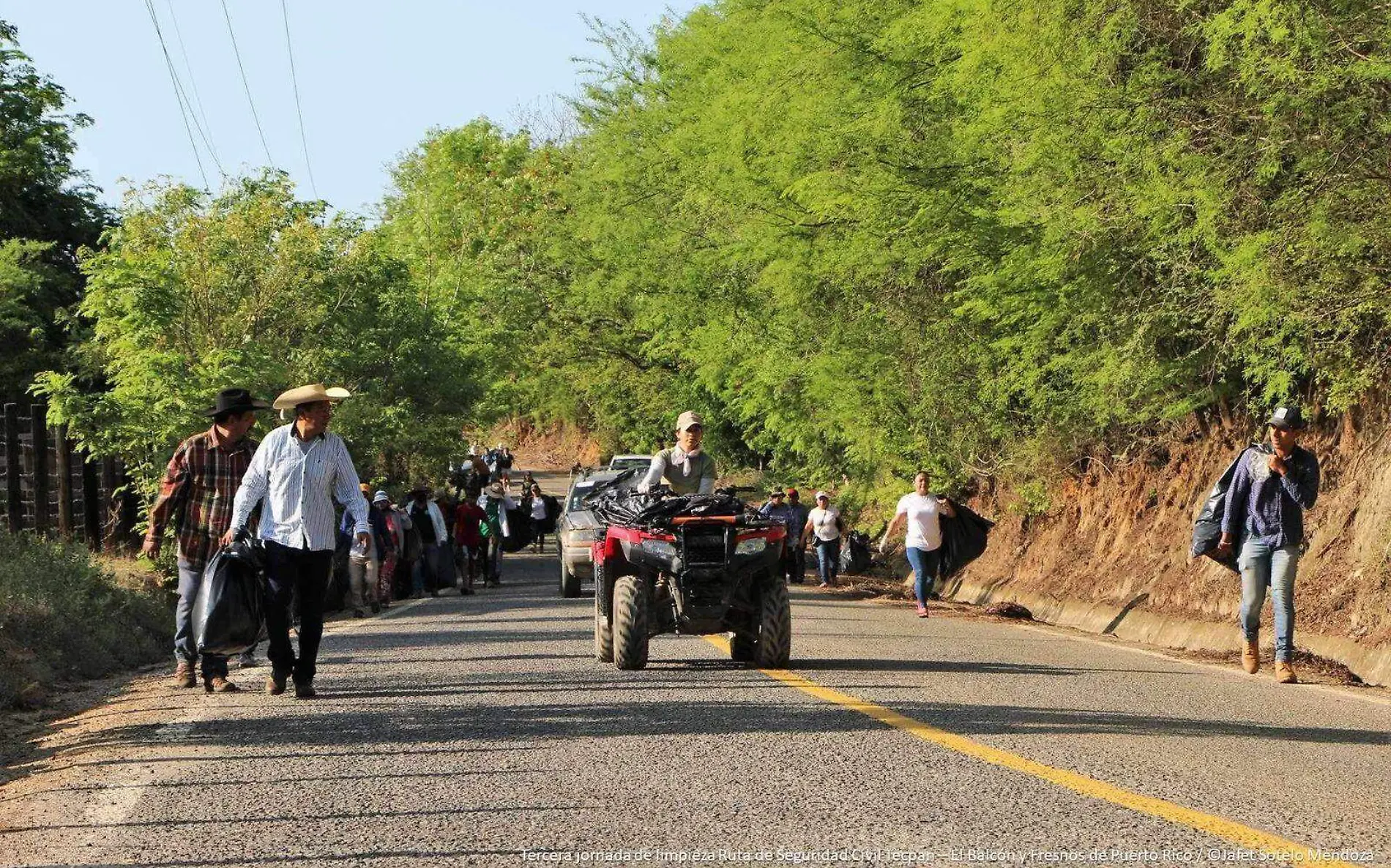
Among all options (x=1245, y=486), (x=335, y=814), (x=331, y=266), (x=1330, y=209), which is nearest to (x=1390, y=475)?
(x=1330, y=209)

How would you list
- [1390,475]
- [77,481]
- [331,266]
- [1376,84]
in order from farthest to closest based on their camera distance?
[331,266] → [77,481] → [1390,475] → [1376,84]

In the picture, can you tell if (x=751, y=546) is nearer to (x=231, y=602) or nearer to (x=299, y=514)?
(x=299, y=514)

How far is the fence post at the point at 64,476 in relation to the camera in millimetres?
25422

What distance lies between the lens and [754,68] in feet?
111

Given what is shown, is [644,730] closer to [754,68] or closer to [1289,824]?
[1289,824]

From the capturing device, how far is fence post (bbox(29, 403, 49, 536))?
2481 centimetres

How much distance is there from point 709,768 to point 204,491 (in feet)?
17.7

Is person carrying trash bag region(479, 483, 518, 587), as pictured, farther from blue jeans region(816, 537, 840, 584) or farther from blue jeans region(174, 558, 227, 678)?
blue jeans region(174, 558, 227, 678)

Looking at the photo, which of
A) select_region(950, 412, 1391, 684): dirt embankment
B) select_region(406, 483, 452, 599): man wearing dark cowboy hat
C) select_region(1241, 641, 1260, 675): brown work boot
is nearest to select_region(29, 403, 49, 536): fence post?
select_region(406, 483, 452, 599): man wearing dark cowboy hat

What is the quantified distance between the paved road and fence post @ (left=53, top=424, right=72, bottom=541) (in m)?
13.3

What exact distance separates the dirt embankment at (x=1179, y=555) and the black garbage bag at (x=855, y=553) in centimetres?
354

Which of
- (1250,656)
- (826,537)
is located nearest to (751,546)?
(1250,656)

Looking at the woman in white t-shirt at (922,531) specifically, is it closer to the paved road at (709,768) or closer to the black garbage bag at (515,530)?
the paved road at (709,768)

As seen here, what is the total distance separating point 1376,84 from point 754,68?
19.9 m
